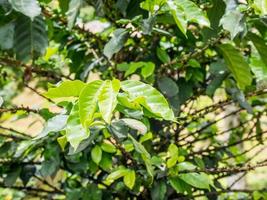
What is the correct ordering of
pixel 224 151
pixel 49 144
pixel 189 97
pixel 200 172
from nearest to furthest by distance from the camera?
pixel 200 172 → pixel 49 144 → pixel 189 97 → pixel 224 151

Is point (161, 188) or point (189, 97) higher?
point (189, 97)

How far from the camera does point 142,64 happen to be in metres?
1.26

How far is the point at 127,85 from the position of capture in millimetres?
783

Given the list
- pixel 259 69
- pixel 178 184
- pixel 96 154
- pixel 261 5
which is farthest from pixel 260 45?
pixel 96 154

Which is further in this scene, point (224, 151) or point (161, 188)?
point (224, 151)

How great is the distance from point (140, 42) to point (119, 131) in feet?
2.15

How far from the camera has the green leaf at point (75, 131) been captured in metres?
0.70

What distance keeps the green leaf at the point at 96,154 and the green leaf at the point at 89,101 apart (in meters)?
0.52

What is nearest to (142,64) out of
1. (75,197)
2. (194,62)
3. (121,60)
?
(194,62)

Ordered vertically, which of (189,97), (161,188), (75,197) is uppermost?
(189,97)

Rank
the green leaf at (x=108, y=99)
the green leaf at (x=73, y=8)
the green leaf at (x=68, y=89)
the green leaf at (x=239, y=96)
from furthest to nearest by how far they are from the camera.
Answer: the green leaf at (x=239, y=96) → the green leaf at (x=73, y=8) → the green leaf at (x=68, y=89) → the green leaf at (x=108, y=99)

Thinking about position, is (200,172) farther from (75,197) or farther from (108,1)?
(108,1)

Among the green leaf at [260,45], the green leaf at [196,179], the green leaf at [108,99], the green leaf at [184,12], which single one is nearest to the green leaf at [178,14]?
the green leaf at [184,12]

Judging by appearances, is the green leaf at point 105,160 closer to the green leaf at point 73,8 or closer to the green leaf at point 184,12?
the green leaf at point 73,8
